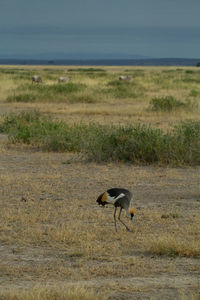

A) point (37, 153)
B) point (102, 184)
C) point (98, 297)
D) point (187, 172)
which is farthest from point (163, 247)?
point (37, 153)

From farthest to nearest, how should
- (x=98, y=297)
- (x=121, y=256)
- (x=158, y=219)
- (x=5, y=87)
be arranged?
(x=5, y=87) → (x=158, y=219) → (x=121, y=256) → (x=98, y=297)

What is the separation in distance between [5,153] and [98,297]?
9.27 m

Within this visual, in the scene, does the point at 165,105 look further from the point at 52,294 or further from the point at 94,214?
the point at 52,294

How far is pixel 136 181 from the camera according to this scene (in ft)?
35.9

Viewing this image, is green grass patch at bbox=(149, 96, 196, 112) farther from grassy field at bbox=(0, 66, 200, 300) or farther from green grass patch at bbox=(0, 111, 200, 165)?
green grass patch at bbox=(0, 111, 200, 165)

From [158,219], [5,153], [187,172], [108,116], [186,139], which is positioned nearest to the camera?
A: [158,219]

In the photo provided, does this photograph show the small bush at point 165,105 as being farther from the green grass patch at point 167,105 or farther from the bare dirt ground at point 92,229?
the bare dirt ground at point 92,229

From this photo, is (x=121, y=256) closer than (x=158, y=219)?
Yes

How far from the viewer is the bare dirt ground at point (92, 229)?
18.7 ft

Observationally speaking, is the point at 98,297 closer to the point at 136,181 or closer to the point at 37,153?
the point at 136,181

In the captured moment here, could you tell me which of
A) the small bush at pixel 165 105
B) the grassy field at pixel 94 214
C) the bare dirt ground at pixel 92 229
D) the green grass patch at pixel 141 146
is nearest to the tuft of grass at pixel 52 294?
the grassy field at pixel 94 214

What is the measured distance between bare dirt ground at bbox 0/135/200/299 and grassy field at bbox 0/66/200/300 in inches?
0.5

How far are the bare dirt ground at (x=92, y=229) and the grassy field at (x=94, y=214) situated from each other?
1 cm

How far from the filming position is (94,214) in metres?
8.37
